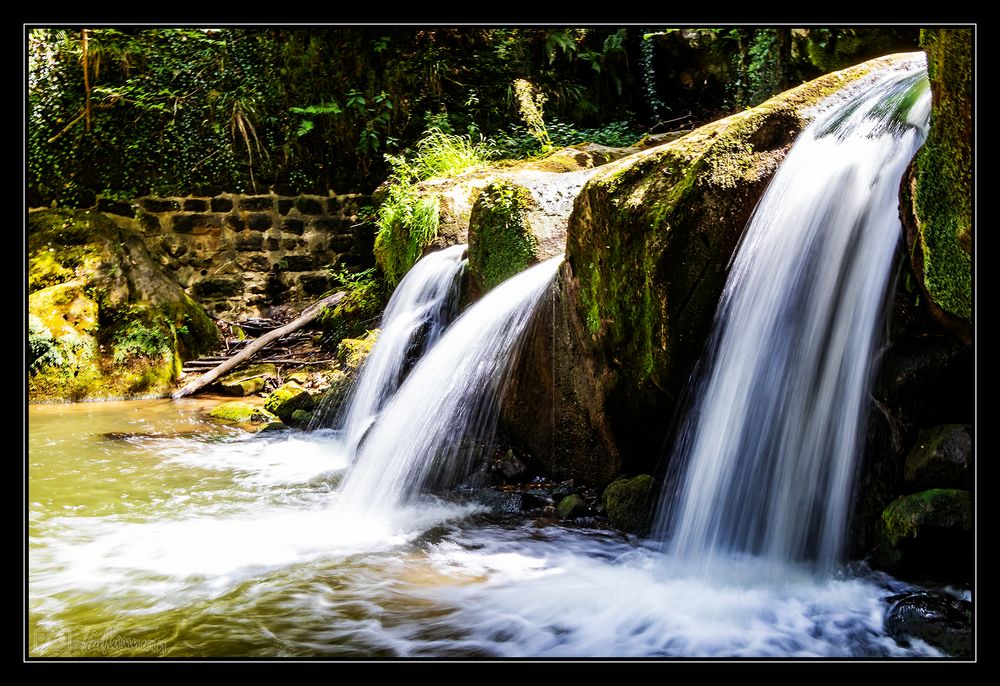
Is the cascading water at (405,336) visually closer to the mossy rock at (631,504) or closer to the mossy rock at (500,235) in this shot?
the mossy rock at (500,235)

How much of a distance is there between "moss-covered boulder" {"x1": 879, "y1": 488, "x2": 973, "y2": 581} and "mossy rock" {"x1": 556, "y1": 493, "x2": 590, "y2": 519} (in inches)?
54.9

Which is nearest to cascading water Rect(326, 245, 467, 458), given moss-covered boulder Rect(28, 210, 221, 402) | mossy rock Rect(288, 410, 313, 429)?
mossy rock Rect(288, 410, 313, 429)

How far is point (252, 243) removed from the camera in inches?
369

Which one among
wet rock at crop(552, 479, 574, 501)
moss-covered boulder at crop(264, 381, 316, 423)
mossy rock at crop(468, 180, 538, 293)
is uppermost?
mossy rock at crop(468, 180, 538, 293)

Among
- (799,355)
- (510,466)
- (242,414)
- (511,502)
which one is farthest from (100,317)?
(799,355)

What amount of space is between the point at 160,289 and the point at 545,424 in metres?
5.83

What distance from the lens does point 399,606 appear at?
7.66ft

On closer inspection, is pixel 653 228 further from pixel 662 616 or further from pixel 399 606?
pixel 399 606

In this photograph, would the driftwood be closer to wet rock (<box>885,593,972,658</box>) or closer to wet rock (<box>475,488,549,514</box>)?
wet rock (<box>475,488,549,514</box>)

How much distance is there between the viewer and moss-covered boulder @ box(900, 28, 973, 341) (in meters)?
1.88

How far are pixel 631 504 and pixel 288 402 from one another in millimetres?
3766
